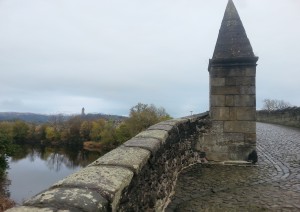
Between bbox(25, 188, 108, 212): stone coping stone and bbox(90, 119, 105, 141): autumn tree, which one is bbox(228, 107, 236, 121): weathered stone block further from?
bbox(90, 119, 105, 141): autumn tree

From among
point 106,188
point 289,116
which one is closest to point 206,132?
point 106,188

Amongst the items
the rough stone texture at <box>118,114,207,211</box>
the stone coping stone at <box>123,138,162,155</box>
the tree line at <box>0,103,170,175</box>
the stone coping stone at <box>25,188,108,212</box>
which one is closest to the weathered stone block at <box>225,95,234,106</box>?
the rough stone texture at <box>118,114,207,211</box>

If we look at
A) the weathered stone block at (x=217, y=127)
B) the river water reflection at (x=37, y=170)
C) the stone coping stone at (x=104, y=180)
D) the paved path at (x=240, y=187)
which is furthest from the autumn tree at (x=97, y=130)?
the stone coping stone at (x=104, y=180)

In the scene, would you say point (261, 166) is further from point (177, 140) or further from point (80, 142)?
point (80, 142)

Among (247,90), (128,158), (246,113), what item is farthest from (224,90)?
(128,158)

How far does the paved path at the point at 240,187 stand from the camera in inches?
183

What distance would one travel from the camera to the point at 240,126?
26.0 ft

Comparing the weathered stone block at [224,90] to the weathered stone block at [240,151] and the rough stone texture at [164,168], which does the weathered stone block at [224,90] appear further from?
the weathered stone block at [240,151]

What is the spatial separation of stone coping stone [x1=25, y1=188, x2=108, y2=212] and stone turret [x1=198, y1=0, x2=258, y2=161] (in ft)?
20.1

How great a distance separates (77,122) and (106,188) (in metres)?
81.2

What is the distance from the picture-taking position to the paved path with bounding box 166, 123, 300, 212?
4656mm

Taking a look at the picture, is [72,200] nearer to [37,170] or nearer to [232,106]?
[232,106]

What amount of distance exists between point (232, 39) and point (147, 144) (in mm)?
5292

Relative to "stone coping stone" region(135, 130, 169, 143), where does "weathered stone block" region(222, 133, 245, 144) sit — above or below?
below
